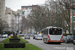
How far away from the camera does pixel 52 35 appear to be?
3703cm

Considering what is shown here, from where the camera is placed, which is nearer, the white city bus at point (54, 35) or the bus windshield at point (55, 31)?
the white city bus at point (54, 35)

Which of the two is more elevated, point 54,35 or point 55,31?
point 55,31

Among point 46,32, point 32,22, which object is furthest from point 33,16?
point 46,32

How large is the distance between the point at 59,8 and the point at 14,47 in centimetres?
4630

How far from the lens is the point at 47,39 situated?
37.7 meters

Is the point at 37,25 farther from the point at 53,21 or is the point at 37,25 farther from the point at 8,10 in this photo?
the point at 8,10

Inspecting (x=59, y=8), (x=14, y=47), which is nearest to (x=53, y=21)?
(x=59, y=8)

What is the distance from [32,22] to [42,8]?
14.1 m

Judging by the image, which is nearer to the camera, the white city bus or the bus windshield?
the white city bus

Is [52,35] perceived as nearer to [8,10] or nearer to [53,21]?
[53,21]

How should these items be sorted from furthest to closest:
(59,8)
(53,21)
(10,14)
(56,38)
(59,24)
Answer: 1. (10,14)
2. (53,21)
3. (59,24)
4. (59,8)
5. (56,38)

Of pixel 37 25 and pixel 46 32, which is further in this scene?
pixel 37 25

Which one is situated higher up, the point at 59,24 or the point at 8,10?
the point at 8,10

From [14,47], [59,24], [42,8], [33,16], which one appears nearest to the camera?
[14,47]
